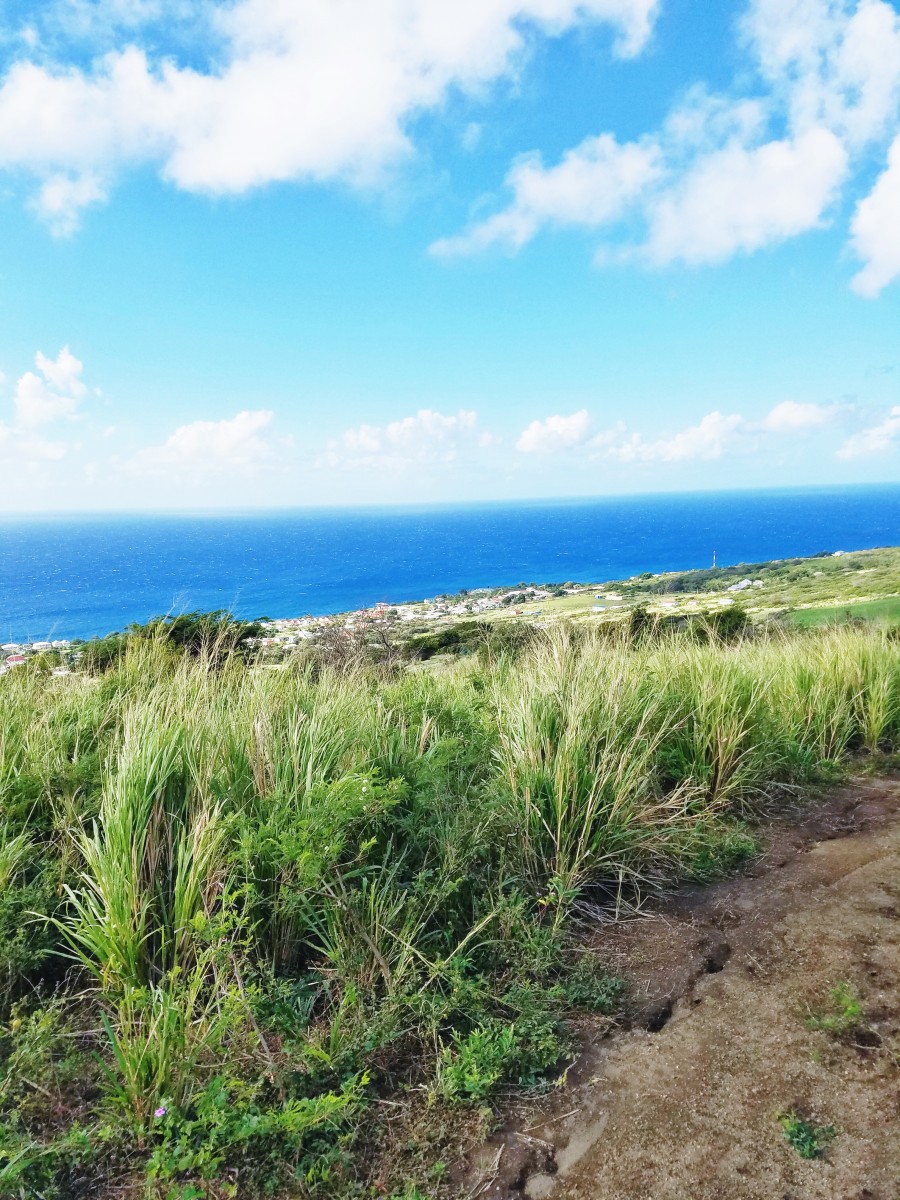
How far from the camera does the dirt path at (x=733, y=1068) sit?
1.90 m

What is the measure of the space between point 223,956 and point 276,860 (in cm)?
41

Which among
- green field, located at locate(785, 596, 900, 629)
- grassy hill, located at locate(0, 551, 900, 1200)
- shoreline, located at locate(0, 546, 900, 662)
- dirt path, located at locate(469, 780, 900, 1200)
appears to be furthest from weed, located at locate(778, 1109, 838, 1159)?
green field, located at locate(785, 596, 900, 629)

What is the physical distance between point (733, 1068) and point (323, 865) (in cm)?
169

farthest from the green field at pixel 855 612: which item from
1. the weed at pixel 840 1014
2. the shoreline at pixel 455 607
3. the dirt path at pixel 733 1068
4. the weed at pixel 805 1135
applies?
the weed at pixel 805 1135

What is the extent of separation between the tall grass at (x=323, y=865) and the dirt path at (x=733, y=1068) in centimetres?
26

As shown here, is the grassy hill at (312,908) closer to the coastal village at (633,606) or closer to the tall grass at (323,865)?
the tall grass at (323,865)

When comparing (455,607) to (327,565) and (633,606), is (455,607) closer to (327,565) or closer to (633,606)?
(633,606)

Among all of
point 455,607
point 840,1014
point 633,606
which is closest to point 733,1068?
point 840,1014

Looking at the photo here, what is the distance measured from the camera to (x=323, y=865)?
270 centimetres

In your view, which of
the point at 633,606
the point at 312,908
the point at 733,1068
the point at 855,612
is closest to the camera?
the point at 733,1068

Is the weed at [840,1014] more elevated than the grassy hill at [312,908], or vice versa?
the grassy hill at [312,908]

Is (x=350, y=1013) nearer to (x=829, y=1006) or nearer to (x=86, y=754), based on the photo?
(x=829, y=1006)

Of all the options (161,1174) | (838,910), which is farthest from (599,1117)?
(838,910)

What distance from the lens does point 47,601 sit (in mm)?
50906
